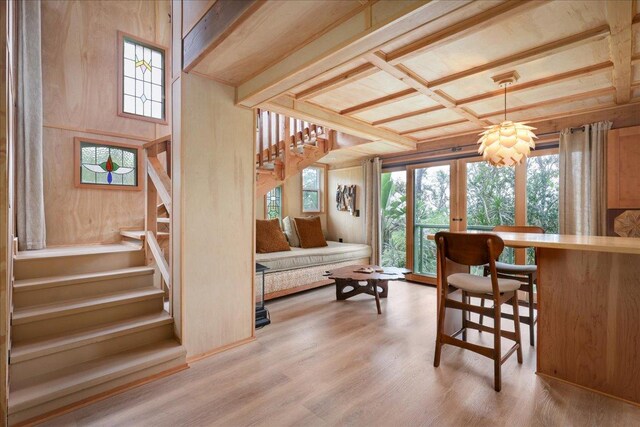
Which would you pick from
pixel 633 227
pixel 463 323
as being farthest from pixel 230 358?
pixel 633 227

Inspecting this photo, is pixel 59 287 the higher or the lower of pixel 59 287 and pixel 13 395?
the higher

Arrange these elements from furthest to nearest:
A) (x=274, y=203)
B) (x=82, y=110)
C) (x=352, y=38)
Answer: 1. (x=274, y=203)
2. (x=82, y=110)
3. (x=352, y=38)

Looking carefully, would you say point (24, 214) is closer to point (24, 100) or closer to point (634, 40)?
point (24, 100)

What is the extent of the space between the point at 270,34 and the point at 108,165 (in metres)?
2.97

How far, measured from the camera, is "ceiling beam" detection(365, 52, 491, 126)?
2.20 metres

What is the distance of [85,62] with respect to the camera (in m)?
3.53

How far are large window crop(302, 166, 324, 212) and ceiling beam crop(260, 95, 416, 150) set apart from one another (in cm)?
203

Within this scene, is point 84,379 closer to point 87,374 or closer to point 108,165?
point 87,374

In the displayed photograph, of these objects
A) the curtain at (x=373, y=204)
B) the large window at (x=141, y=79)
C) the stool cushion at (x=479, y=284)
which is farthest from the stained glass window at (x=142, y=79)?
the stool cushion at (x=479, y=284)

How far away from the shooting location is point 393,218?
18.9 ft

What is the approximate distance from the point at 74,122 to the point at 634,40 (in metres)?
5.06

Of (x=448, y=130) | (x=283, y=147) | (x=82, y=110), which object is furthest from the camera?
(x=283, y=147)

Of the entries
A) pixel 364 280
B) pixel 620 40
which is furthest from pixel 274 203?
pixel 620 40

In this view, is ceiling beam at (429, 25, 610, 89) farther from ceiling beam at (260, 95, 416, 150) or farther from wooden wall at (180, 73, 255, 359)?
wooden wall at (180, 73, 255, 359)
